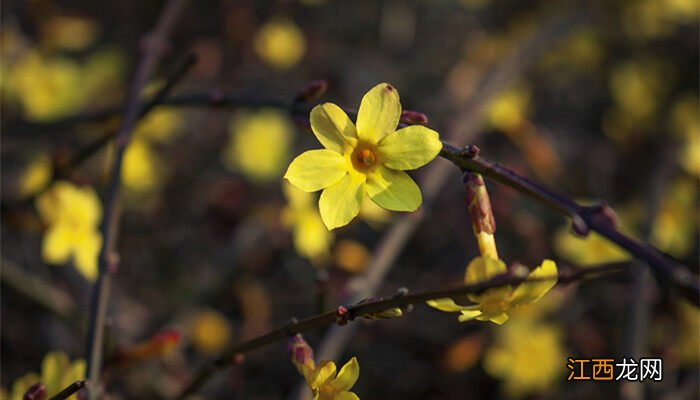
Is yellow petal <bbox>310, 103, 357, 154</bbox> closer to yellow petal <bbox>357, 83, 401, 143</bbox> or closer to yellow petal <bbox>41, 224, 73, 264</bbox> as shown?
yellow petal <bbox>357, 83, 401, 143</bbox>

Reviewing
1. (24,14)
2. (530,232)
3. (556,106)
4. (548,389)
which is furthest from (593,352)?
(24,14)

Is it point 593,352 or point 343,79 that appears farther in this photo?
point 343,79

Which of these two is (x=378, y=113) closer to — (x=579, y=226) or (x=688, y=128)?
(x=579, y=226)

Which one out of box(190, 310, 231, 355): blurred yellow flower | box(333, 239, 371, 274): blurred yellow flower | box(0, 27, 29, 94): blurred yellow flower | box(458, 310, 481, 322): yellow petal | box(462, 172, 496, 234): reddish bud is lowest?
box(190, 310, 231, 355): blurred yellow flower

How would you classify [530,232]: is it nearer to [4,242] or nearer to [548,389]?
[548,389]

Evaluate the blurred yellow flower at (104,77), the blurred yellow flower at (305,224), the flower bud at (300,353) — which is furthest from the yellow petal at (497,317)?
the blurred yellow flower at (104,77)

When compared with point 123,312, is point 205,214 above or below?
above

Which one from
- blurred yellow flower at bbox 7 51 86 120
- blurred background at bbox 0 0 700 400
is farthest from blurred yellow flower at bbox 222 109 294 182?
blurred yellow flower at bbox 7 51 86 120

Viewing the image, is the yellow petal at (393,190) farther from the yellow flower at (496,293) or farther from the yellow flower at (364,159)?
the yellow flower at (496,293)
